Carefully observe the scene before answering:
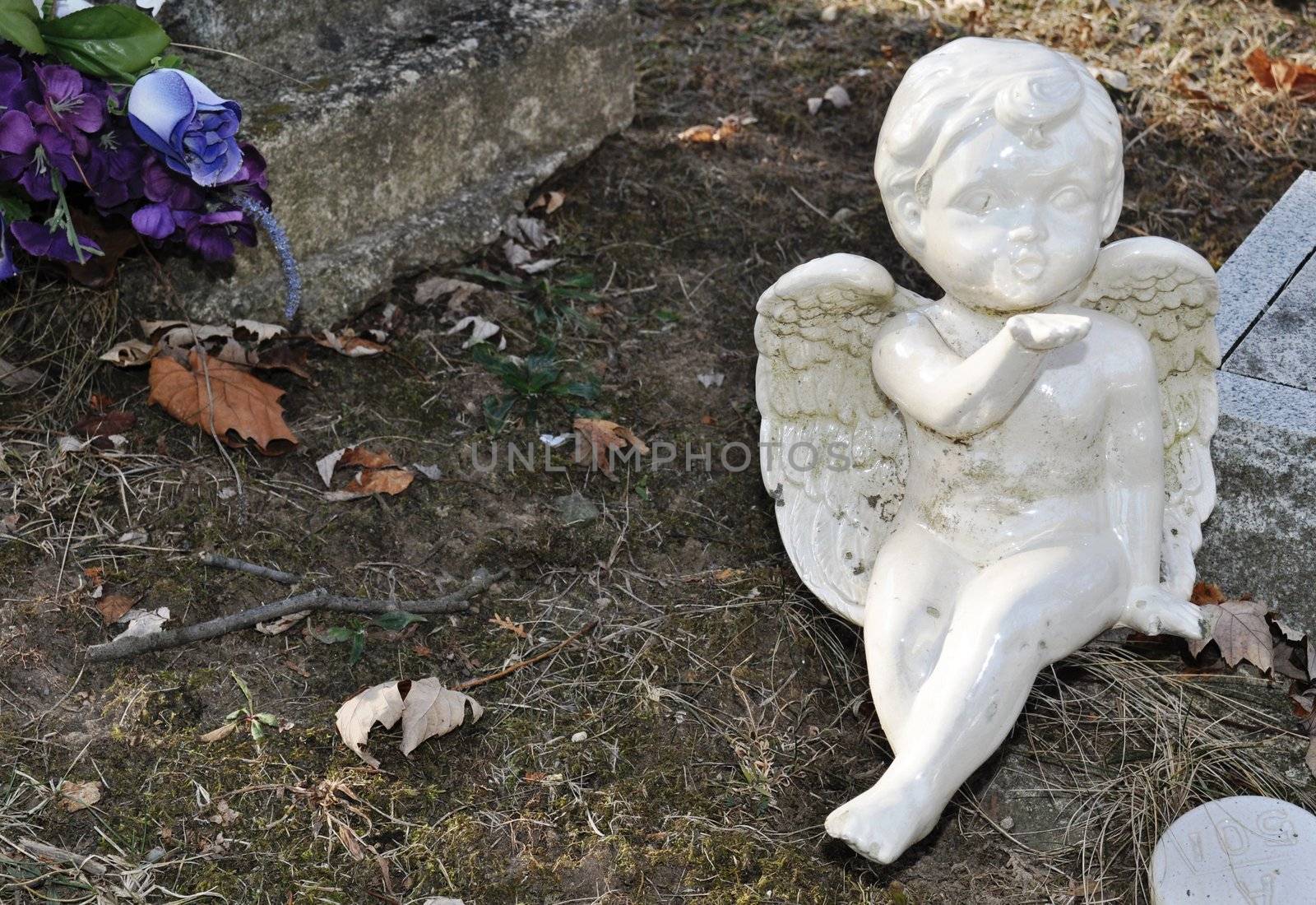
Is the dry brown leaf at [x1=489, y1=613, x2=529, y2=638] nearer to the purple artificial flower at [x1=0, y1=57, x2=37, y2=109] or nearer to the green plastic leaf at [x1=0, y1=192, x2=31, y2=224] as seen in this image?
the green plastic leaf at [x1=0, y1=192, x2=31, y2=224]

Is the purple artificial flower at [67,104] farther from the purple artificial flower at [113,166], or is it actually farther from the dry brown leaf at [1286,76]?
the dry brown leaf at [1286,76]

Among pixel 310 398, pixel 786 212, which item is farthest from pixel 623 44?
pixel 310 398

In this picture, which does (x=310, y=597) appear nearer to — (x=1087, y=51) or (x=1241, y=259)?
(x=1241, y=259)

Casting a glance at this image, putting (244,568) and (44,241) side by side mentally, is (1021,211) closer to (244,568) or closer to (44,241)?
(244,568)

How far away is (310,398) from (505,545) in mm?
647

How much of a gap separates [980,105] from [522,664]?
1.40m

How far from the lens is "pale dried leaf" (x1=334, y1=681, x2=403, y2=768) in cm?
252

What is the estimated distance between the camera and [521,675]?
2758 mm

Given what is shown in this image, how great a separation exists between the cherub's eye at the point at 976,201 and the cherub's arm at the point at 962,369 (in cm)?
20

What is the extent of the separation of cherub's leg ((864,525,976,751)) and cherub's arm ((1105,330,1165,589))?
0.32 metres

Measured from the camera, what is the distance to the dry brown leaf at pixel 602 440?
3.26 metres

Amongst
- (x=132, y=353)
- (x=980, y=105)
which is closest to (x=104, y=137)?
(x=132, y=353)

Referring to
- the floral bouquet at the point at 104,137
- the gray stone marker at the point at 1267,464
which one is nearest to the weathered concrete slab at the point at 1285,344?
the gray stone marker at the point at 1267,464
